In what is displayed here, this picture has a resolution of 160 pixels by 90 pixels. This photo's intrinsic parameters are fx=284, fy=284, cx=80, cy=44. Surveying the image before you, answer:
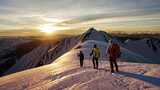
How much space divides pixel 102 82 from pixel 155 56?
5347 inches

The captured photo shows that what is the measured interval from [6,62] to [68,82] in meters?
157

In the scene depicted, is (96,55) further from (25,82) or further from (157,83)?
(157,83)

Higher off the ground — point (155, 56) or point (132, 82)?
point (132, 82)

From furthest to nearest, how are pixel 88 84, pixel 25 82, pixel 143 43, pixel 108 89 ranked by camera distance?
pixel 143 43
pixel 25 82
pixel 88 84
pixel 108 89

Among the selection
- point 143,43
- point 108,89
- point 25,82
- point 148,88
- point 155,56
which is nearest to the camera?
point 148,88

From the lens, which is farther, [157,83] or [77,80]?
[77,80]

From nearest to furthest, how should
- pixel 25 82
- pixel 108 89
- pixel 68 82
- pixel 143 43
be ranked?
pixel 108 89
pixel 68 82
pixel 25 82
pixel 143 43

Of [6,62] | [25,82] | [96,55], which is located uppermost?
[96,55]

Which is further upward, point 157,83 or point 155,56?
point 157,83

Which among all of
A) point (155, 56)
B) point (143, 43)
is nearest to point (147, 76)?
point (155, 56)

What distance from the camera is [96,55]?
2227 cm

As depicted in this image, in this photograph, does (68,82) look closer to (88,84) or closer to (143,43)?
(88,84)

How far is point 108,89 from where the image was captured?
1413 cm

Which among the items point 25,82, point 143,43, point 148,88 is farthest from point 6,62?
point 148,88
